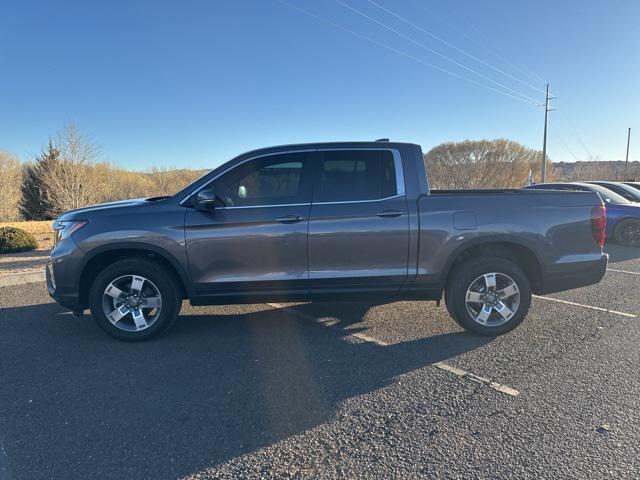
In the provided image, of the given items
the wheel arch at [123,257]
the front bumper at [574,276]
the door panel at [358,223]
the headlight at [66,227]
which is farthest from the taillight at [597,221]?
the headlight at [66,227]

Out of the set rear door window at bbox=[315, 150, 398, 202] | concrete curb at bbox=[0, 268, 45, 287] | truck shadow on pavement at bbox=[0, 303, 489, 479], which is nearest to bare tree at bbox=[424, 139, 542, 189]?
concrete curb at bbox=[0, 268, 45, 287]

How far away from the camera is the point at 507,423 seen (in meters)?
2.83

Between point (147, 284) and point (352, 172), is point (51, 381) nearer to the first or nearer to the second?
point (147, 284)

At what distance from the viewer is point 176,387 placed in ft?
11.1

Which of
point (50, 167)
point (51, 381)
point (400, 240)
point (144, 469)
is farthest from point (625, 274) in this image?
point (50, 167)

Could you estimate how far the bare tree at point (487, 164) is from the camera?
1517 inches

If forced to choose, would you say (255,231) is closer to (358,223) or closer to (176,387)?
(358,223)

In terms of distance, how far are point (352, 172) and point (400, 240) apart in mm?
857

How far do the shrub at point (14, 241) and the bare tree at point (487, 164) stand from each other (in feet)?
110

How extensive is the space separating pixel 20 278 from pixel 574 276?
27.9 feet

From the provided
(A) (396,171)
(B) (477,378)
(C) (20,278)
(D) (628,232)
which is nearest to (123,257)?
(A) (396,171)

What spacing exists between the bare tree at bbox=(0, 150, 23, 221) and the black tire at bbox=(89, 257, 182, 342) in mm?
28797

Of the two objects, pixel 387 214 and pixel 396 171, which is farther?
pixel 396 171

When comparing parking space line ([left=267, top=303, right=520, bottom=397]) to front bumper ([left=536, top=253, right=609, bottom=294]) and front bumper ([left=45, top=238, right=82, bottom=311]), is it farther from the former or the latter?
front bumper ([left=45, top=238, right=82, bottom=311])
